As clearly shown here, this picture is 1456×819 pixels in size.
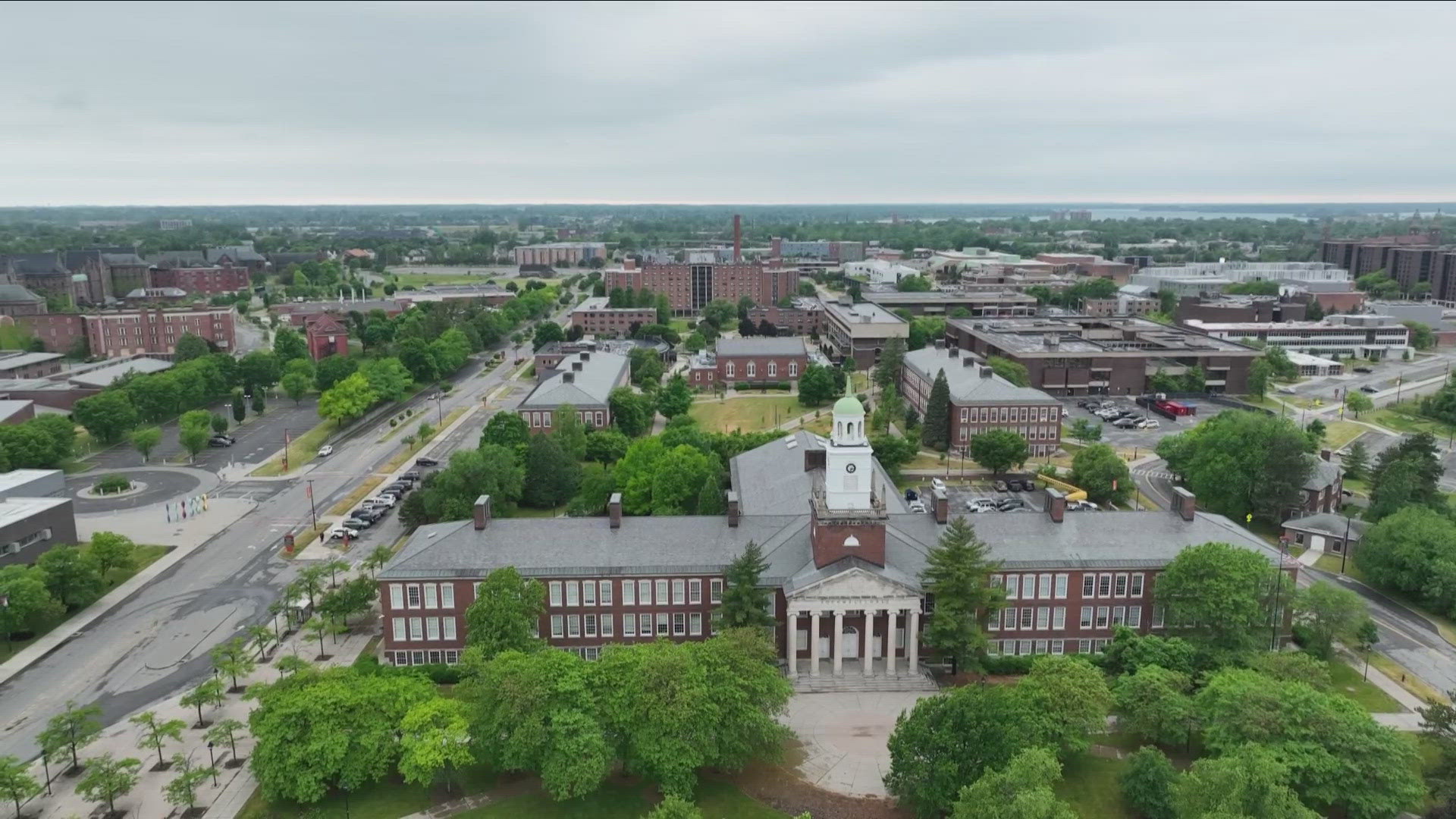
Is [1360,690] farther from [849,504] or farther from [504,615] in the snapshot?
[504,615]

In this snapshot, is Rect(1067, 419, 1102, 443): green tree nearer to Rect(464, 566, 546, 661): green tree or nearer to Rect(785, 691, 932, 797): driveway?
Rect(785, 691, 932, 797): driveway

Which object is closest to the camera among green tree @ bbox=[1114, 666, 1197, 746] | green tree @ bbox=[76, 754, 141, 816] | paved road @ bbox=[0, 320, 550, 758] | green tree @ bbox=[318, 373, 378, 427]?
green tree @ bbox=[76, 754, 141, 816]

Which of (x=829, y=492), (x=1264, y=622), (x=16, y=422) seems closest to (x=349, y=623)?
(x=829, y=492)

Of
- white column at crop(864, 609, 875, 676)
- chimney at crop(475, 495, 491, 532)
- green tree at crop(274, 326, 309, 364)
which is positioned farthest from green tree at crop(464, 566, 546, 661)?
green tree at crop(274, 326, 309, 364)

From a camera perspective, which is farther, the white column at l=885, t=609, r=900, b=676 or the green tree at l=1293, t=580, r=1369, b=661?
the white column at l=885, t=609, r=900, b=676

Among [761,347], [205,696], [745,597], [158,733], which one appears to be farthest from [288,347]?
[745,597]

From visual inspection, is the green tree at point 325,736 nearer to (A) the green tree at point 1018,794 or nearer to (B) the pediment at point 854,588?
(B) the pediment at point 854,588
